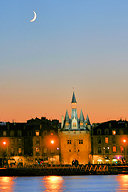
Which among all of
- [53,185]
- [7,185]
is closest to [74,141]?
[53,185]

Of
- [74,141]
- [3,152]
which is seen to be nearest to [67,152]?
[74,141]

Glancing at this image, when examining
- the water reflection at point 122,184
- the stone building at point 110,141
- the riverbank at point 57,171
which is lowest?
the water reflection at point 122,184

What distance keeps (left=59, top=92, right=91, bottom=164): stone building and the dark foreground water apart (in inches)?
1468

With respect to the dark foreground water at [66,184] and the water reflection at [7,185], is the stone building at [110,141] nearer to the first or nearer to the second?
the dark foreground water at [66,184]

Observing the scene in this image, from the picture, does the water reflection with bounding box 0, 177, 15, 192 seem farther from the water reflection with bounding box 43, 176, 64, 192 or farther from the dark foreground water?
the water reflection with bounding box 43, 176, 64, 192

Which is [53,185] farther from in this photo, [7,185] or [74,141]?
[74,141]

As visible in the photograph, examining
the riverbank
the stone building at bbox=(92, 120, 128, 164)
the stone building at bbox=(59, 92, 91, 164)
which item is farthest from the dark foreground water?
the stone building at bbox=(59, 92, 91, 164)

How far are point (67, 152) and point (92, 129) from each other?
8.56 meters

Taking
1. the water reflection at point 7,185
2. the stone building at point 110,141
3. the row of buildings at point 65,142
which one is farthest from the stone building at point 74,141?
the water reflection at point 7,185

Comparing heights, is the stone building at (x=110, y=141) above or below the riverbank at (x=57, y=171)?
above

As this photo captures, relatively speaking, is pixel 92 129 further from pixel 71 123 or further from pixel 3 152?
pixel 3 152

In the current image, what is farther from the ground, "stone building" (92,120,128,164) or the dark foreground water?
"stone building" (92,120,128,164)

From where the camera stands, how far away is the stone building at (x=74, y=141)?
6590 inches

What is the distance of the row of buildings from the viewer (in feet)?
543
